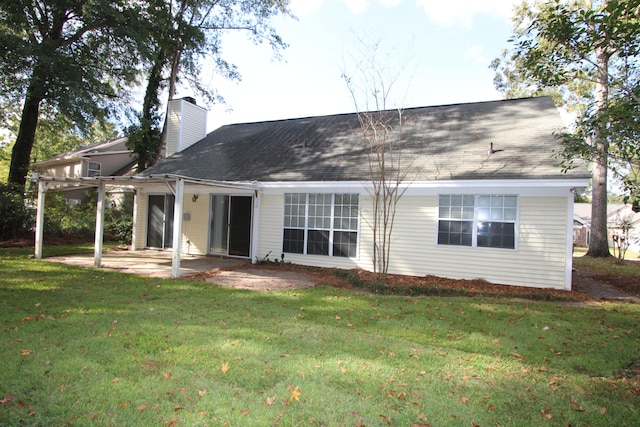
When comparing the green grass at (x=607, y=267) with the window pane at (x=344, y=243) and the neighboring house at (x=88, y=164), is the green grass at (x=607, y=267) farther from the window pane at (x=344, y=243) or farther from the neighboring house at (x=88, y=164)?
the neighboring house at (x=88, y=164)

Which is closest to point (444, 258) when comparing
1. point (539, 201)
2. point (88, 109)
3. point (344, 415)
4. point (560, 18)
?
point (539, 201)

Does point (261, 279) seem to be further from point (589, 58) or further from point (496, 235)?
point (589, 58)

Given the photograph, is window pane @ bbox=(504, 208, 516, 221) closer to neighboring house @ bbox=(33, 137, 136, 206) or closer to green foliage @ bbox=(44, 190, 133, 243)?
green foliage @ bbox=(44, 190, 133, 243)

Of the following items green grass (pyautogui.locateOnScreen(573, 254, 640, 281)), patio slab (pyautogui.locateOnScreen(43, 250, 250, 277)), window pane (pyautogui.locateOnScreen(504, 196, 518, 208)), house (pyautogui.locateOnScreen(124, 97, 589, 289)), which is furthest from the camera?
green grass (pyautogui.locateOnScreen(573, 254, 640, 281))

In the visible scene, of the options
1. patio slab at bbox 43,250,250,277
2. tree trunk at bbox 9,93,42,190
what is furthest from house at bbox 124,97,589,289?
tree trunk at bbox 9,93,42,190

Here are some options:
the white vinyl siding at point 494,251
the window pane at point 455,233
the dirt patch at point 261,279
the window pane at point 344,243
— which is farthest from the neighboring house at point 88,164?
the window pane at point 455,233

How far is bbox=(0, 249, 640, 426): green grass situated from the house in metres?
2.47

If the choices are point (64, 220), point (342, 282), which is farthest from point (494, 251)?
point (64, 220)

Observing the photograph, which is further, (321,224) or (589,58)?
(321,224)

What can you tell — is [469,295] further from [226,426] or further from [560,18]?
[226,426]

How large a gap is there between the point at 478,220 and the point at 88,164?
24271 mm

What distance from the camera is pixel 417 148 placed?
35.3ft

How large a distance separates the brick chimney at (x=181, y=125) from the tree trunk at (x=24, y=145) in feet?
18.6

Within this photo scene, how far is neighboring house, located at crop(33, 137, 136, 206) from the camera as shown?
23.6m
